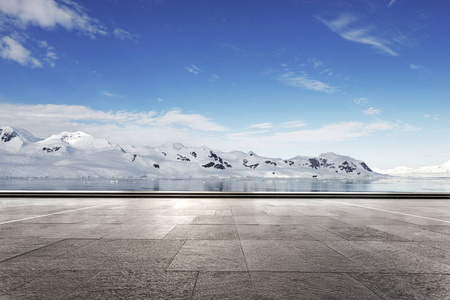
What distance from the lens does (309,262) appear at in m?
6.61

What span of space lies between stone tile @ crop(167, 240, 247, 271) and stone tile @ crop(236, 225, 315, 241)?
1.19 meters

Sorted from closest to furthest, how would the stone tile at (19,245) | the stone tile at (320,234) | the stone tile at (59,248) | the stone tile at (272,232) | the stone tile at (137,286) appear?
the stone tile at (137,286) → the stone tile at (59,248) → the stone tile at (19,245) → the stone tile at (320,234) → the stone tile at (272,232)

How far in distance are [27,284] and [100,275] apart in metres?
1.14

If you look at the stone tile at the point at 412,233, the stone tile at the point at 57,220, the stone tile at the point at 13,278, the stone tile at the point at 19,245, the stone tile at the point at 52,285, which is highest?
the stone tile at the point at 412,233

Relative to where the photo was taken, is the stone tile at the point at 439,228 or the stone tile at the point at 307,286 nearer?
the stone tile at the point at 307,286

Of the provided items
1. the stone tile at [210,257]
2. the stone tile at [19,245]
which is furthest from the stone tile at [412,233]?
the stone tile at [19,245]

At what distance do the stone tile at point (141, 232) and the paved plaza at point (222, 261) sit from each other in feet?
0.11

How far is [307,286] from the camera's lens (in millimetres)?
5160

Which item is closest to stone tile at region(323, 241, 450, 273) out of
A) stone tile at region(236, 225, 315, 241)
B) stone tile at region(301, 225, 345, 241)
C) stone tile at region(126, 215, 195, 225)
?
stone tile at region(301, 225, 345, 241)

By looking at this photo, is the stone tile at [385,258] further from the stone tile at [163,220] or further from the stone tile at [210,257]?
the stone tile at [163,220]

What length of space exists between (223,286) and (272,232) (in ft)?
17.7

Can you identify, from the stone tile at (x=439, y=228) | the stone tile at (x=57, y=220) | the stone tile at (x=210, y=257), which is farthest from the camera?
the stone tile at (x=57, y=220)

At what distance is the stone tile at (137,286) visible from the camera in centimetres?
469

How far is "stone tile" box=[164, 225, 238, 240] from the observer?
929 centimetres
